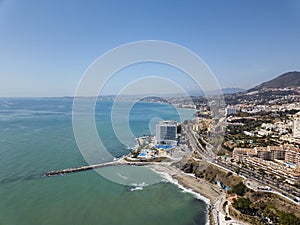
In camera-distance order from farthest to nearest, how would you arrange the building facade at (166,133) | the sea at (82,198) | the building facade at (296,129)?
the building facade at (166,133) → the building facade at (296,129) → the sea at (82,198)

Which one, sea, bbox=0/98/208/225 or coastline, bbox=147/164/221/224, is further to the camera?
coastline, bbox=147/164/221/224

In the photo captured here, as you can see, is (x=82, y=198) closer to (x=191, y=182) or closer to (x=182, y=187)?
(x=182, y=187)

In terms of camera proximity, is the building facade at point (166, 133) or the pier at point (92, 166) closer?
the pier at point (92, 166)

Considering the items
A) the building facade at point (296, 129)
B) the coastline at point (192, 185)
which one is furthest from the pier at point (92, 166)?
the building facade at point (296, 129)

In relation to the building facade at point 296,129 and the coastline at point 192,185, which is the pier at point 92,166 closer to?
the coastline at point 192,185

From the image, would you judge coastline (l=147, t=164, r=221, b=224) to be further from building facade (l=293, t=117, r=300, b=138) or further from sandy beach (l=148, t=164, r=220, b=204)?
building facade (l=293, t=117, r=300, b=138)

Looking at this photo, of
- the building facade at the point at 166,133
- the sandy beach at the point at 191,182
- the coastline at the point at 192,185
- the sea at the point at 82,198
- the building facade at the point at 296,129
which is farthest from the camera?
the building facade at the point at 166,133

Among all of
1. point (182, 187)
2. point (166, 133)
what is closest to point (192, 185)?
point (182, 187)

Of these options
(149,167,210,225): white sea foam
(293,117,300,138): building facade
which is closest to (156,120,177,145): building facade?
(149,167,210,225): white sea foam

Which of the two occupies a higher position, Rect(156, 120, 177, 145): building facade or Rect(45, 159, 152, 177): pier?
Rect(156, 120, 177, 145): building facade

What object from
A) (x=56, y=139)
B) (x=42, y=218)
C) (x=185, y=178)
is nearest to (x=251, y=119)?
(x=185, y=178)

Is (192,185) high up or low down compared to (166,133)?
down
